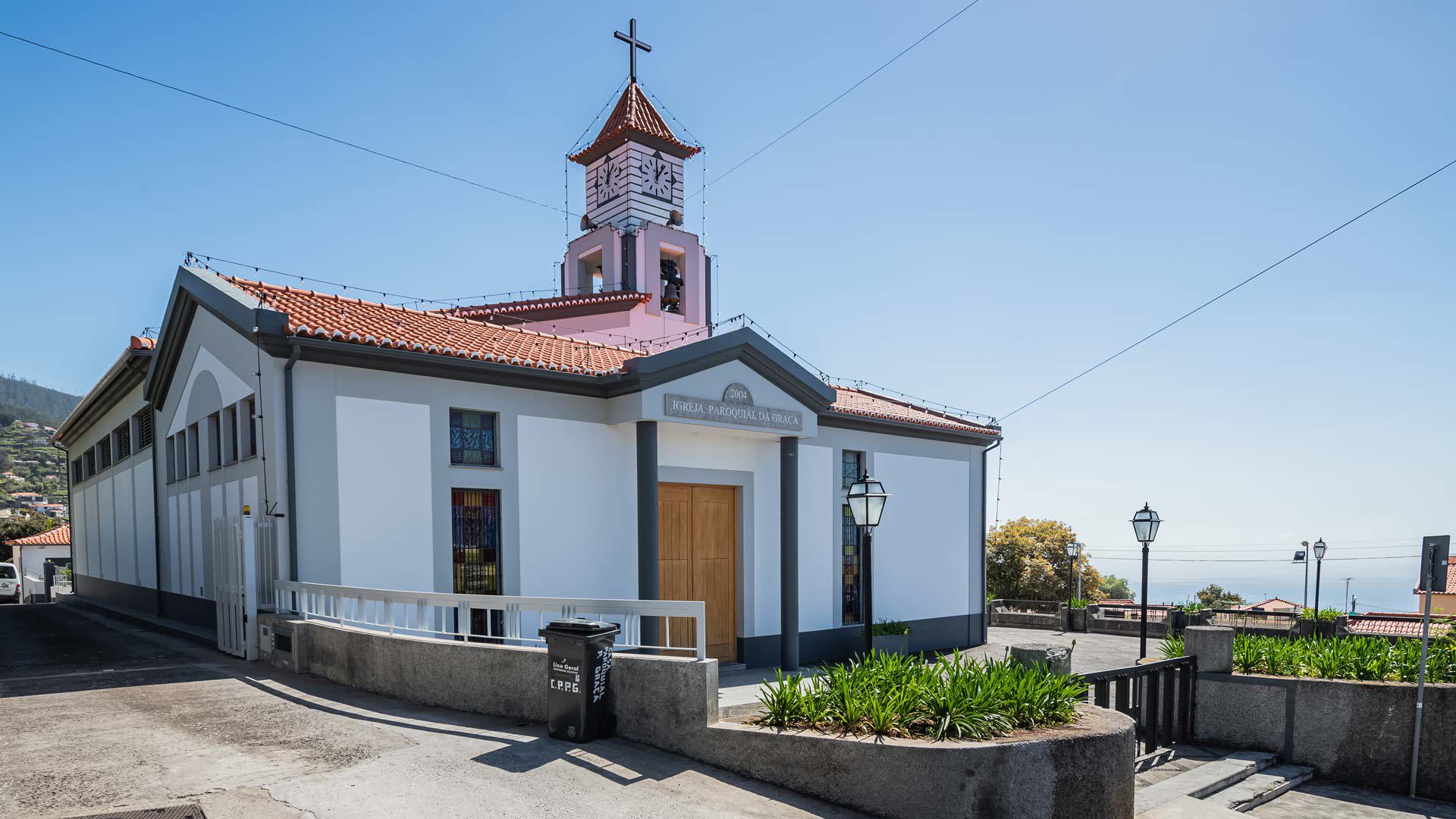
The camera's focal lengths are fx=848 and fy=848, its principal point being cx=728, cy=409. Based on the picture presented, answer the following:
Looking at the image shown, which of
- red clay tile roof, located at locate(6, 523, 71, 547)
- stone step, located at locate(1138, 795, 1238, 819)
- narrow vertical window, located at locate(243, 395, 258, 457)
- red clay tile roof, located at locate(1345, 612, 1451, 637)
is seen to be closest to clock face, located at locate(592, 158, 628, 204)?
narrow vertical window, located at locate(243, 395, 258, 457)

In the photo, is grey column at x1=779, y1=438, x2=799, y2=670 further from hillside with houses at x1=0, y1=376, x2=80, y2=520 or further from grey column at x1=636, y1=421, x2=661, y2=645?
hillside with houses at x1=0, y1=376, x2=80, y2=520

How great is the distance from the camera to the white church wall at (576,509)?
41.3ft

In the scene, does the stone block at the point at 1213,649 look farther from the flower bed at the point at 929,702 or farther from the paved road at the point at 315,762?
the paved road at the point at 315,762

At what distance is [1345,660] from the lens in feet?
36.4

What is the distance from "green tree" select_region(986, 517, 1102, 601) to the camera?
117 feet

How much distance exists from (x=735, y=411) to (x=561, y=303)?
12507 millimetres

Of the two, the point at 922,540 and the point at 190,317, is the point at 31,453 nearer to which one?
the point at 190,317

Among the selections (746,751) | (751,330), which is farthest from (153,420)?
(746,751)

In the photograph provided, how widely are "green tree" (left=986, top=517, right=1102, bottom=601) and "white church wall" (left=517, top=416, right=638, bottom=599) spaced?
25934 millimetres

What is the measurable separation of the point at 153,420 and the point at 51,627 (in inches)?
175

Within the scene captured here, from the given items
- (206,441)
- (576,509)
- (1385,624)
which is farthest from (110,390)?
(1385,624)

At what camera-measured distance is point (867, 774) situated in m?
6.41

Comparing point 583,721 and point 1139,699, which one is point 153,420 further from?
point 1139,699

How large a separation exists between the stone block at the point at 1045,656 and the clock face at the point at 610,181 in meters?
22.0
